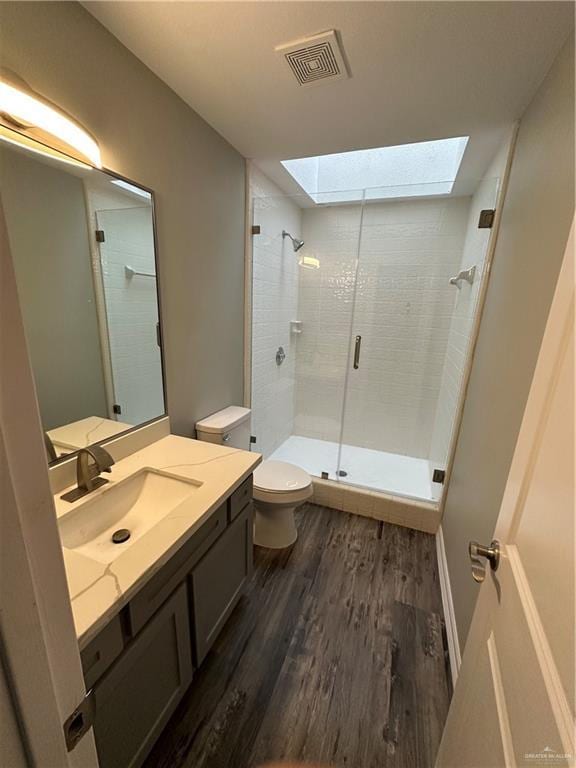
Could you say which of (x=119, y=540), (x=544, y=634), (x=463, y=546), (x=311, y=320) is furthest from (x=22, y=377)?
(x=311, y=320)

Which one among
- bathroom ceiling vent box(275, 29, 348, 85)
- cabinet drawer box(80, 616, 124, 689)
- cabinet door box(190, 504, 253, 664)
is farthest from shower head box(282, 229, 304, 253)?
cabinet drawer box(80, 616, 124, 689)

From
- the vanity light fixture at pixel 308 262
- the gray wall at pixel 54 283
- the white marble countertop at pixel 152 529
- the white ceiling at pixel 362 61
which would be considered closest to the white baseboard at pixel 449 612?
the white marble countertop at pixel 152 529

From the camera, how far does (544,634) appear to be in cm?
50

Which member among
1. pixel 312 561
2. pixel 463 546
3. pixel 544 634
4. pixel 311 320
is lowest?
pixel 312 561

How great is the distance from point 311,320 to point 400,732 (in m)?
2.78

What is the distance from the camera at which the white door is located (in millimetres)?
450

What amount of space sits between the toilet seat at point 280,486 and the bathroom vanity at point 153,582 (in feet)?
1.24

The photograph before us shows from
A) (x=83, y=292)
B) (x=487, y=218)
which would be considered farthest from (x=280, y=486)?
(x=487, y=218)

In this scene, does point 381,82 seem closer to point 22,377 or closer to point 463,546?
point 22,377

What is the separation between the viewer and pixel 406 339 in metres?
2.90

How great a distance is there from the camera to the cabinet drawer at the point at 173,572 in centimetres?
87

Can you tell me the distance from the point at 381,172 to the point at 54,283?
247 cm

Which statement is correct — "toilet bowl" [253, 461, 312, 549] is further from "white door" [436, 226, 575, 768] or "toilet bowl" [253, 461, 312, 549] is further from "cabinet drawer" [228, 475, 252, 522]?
"white door" [436, 226, 575, 768]

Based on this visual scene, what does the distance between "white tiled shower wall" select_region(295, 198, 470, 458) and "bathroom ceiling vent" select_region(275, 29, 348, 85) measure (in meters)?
1.52
